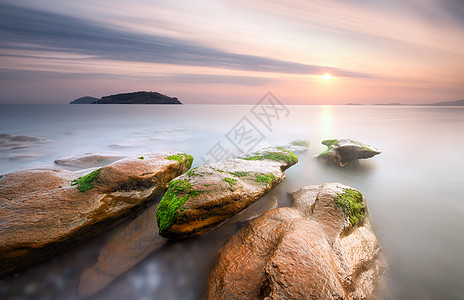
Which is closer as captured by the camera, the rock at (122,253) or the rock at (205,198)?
the rock at (122,253)

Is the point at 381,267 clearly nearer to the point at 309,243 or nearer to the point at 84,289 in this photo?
the point at 309,243

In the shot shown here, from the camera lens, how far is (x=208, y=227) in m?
4.12

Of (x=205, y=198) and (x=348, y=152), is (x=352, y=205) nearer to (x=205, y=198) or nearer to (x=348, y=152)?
(x=205, y=198)

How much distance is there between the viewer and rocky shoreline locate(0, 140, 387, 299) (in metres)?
2.72

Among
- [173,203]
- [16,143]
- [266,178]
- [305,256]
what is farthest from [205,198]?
[16,143]

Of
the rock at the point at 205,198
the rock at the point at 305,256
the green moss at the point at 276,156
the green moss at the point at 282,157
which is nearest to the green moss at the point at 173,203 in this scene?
the rock at the point at 205,198

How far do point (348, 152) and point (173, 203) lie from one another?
7948 mm

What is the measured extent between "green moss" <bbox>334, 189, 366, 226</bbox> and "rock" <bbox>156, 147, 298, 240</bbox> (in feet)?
5.28

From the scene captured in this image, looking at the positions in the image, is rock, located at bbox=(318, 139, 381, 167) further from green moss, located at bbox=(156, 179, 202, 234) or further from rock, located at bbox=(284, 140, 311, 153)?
green moss, located at bbox=(156, 179, 202, 234)

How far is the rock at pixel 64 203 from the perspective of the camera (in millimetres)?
3363

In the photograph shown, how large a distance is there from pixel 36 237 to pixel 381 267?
5.90 meters

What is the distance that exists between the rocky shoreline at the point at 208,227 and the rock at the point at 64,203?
0.02 m

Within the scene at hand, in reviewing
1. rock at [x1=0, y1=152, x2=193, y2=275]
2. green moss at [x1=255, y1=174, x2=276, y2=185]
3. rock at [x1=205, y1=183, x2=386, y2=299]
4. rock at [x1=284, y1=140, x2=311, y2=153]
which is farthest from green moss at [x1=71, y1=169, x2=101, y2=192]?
rock at [x1=284, y1=140, x2=311, y2=153]

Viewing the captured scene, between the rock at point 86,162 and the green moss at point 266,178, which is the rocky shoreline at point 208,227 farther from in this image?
the rock at point 86,162
